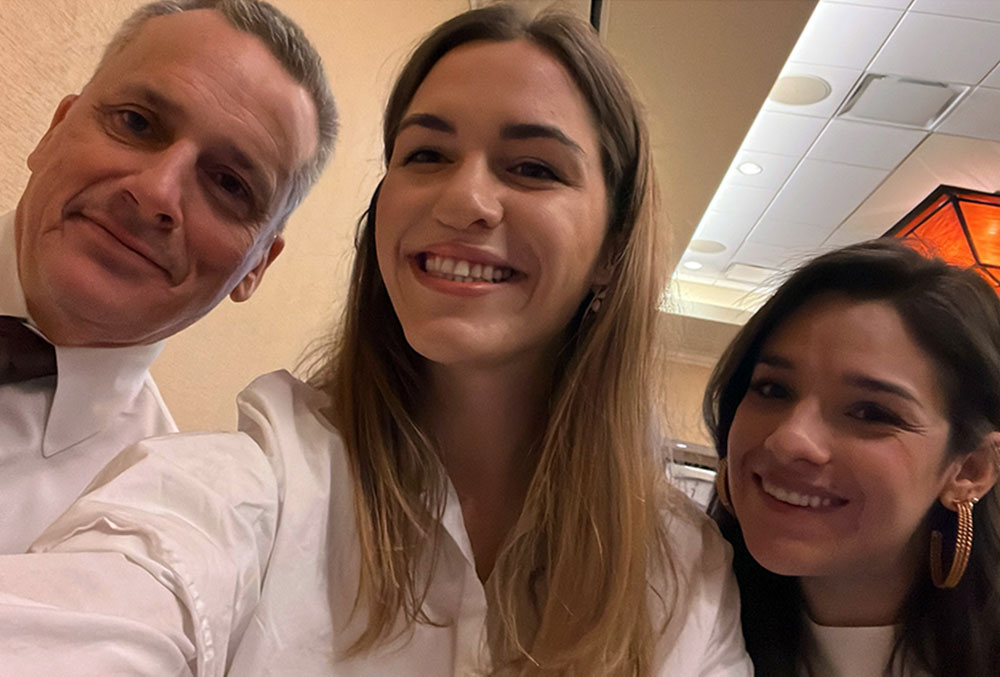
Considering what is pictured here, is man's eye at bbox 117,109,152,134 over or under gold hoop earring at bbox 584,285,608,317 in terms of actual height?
over

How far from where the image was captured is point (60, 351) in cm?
91

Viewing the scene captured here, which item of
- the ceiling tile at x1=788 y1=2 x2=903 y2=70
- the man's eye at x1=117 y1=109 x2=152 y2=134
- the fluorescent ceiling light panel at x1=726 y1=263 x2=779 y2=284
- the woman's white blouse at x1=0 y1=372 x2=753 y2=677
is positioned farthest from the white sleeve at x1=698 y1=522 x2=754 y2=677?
the fluorescent ceiling light panel at x1=726 y1=263 x2=779 y2=284

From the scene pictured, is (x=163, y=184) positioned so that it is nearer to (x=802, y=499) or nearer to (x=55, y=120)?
(x=55, y=120)

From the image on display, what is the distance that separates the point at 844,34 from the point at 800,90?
0.40 m

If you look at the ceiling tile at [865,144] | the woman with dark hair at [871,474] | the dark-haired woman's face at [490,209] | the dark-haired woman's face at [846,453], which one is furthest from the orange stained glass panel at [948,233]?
the ceiling tile at [865,144]

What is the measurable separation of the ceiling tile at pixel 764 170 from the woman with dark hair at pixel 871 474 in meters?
3.30

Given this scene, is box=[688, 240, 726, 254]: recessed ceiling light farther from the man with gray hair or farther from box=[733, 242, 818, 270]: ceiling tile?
the man with gray hair

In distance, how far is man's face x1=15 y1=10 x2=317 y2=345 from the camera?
2.90ft

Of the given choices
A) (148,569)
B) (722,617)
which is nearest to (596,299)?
(722,617)

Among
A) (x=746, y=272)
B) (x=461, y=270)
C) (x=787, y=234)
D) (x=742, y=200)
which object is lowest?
(x=746, y=272)

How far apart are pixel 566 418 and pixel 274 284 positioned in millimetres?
910

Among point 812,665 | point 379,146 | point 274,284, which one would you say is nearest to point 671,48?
point 379,146

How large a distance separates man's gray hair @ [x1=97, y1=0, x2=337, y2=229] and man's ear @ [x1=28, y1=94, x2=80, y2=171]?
0.23 ft

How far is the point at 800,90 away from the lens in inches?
138
